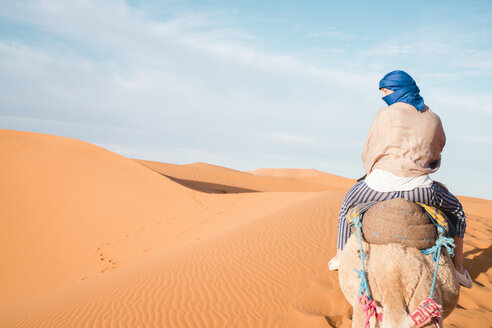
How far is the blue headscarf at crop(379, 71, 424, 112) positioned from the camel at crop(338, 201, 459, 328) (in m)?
0.91

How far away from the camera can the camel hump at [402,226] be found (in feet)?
8.44

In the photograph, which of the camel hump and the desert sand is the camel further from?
the desert sand

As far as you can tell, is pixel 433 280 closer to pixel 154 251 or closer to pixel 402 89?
pixel 402 89

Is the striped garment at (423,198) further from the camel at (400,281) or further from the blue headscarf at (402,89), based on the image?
the blue headscarf at (402,89)

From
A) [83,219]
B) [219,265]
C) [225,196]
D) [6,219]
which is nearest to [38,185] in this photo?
[6,219]

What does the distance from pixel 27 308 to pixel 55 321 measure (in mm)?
2032

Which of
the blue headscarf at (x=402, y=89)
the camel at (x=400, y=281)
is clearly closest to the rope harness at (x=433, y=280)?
the camel at (x=400, y=281)

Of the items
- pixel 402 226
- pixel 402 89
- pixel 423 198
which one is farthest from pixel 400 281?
pixel 402 89

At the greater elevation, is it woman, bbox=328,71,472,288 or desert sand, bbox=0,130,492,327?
woman, bbox=328,71,472,288

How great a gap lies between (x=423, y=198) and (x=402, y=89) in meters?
0.95

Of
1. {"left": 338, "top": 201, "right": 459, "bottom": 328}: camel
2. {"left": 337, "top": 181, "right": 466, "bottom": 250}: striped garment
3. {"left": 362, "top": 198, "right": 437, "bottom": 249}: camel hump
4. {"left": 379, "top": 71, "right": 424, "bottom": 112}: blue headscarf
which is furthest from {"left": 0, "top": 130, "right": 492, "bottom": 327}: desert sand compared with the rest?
{"left": 379, "top": 71, "right": 424, "bottom": 112}: blue headscarf

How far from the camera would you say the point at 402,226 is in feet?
8.42

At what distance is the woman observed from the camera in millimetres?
2799

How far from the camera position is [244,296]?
21.5ft
